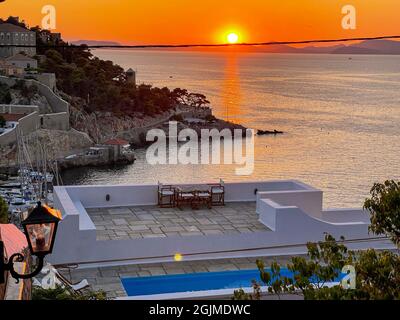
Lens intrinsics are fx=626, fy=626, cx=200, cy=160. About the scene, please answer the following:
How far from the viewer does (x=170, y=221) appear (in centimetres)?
997

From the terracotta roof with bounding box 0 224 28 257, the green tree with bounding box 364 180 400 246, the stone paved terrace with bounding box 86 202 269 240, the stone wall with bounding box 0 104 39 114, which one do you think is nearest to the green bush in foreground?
the terracotta roof with bounding box 0 224 28 257

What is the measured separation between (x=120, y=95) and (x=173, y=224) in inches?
2211

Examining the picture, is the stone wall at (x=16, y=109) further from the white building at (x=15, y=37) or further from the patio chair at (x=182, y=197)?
the patio chair at (x=182, y=197)

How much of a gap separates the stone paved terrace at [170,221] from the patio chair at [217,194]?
5.5 inches

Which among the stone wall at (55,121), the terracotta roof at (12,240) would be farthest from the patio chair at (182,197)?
the stone wall at (55,121)

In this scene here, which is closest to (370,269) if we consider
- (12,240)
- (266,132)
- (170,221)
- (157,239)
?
(12,240)

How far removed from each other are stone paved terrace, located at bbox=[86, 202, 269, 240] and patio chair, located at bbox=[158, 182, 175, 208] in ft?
0.44

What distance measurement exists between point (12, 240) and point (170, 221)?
16.0 feet

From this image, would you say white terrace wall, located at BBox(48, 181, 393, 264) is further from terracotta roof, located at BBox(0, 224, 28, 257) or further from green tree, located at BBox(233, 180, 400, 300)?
green tree, located at BBox(233, 180, 400, 300)

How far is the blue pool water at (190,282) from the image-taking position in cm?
828

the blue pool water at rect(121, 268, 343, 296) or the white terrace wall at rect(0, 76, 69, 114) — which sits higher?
the white terrace wall at rect(0, 76, 69, 114)

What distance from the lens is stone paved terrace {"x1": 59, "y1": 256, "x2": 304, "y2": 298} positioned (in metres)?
8.21

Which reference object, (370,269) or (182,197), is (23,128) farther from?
(370,269)
